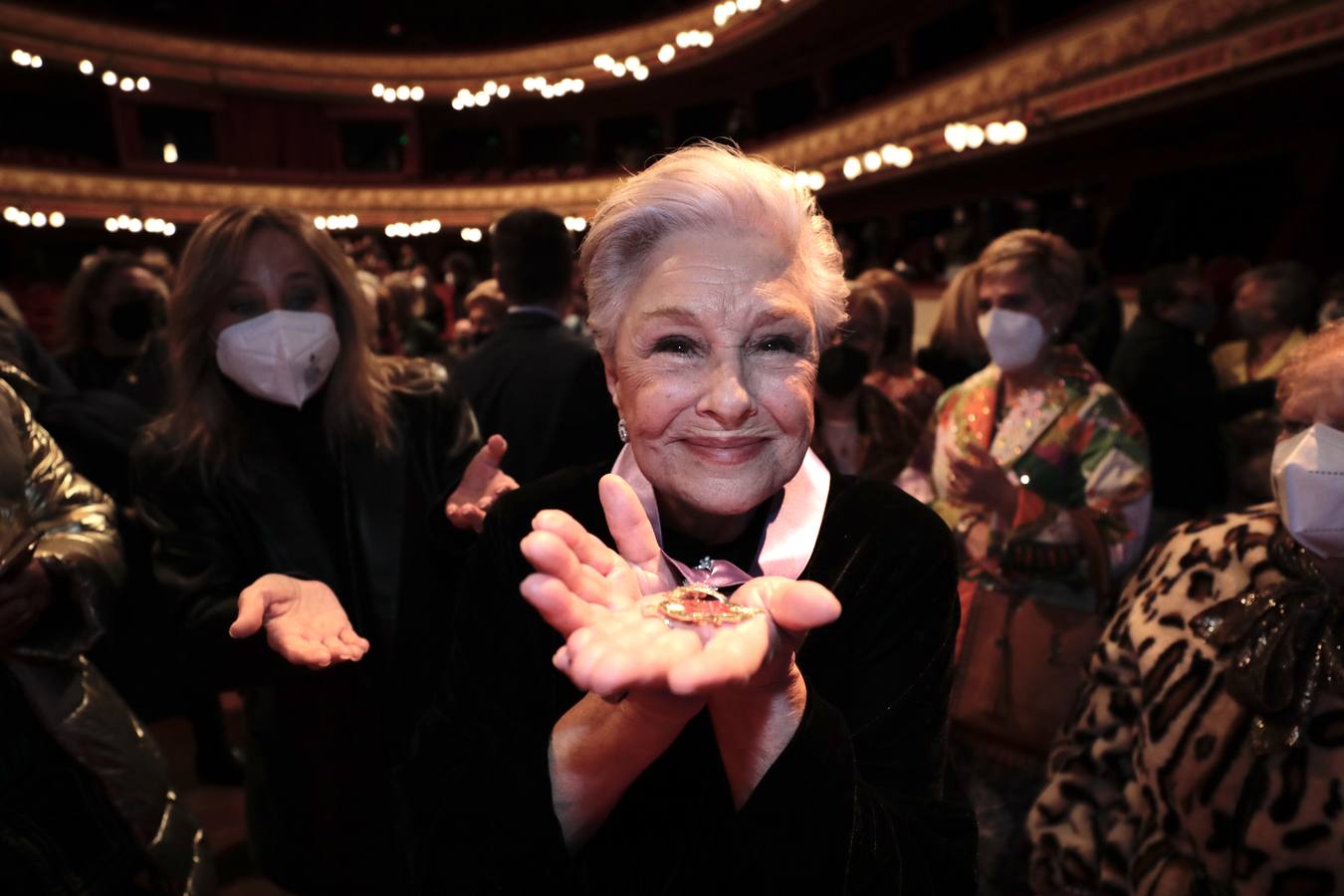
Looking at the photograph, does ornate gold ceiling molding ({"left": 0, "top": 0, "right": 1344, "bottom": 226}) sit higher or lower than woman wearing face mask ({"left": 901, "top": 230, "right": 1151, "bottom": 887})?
higher

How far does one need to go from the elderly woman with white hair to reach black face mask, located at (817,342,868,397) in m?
1.42

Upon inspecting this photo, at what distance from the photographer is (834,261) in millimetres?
1187

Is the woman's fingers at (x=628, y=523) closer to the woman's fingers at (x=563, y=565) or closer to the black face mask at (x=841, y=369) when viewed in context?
the woman's fingers at (x=563, y=565)

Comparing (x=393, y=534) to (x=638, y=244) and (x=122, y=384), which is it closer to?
(x=638, y=244)

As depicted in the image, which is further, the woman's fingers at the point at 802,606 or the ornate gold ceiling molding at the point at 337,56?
the ornate gold ceiling molding at the point at 337,56

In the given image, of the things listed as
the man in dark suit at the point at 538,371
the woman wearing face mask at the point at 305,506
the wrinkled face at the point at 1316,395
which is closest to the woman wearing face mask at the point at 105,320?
the man in dark suit at the point at 538,371

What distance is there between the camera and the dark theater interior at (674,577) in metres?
0.95

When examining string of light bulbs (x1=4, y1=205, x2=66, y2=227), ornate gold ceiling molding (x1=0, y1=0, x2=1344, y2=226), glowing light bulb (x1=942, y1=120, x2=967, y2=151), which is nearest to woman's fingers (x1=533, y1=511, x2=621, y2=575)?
ornate gold ceiling molding (x1=0, y1=0, x2=1344, y2=226)

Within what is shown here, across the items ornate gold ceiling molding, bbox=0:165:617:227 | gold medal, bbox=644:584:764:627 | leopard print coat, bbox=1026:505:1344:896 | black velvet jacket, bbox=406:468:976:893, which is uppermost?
ornate gold ceiling molding, bbox=0:165:617:227

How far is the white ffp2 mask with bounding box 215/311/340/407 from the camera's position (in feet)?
5.68

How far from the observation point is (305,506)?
5.90ft

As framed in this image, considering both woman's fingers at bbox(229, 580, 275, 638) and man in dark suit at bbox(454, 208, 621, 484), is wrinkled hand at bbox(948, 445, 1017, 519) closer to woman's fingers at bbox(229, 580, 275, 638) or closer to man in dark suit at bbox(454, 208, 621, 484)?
man in dark suit at bbox(454, 208, 621, 484)

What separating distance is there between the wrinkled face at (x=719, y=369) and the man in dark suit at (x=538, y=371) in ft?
4.24

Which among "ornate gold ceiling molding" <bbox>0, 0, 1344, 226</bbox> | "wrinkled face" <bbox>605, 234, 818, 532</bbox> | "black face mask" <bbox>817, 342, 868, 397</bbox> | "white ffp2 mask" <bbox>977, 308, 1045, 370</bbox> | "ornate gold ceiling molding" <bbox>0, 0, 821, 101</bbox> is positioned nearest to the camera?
"wrinkled face" <bbox>605, 234, 818, 532</bbox>
